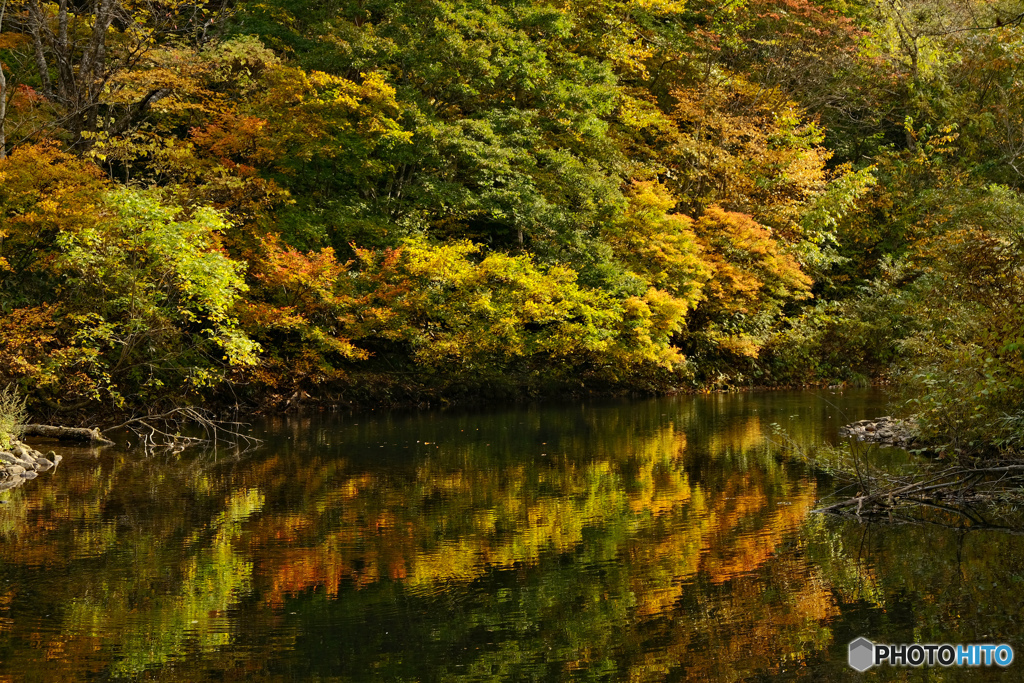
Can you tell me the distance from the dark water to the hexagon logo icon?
0.23ft

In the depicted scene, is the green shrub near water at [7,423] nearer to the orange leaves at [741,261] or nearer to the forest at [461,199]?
the forest at [461,199]

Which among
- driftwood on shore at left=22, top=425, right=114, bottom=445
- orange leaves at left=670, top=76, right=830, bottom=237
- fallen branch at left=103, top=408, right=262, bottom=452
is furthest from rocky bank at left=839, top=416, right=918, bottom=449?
orange leaves at left=670, top=76, right=830, bottom=237

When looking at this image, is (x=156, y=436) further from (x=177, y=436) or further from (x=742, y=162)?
(x=742, y=162)

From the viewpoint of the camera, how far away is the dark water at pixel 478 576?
521 cm

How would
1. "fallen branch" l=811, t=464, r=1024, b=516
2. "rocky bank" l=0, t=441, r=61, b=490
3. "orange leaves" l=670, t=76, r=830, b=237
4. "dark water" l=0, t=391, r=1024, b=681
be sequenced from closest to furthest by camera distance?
"dark water" l=0, t=391, r=1024, b=681 < "fallen branch" l=811, t=464, r=1024, b=516 < "rocky bank" l=0, t=441, r=61, b=490 < "orange leaves" l=670, t=76, r=830, b=237

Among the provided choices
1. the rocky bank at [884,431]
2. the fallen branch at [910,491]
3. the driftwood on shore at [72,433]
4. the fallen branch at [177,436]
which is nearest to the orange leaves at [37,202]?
the driftwood on shore at [72,433]

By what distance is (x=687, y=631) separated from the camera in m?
5.51

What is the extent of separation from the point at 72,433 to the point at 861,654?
13.3 m

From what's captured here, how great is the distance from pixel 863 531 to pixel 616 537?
1.86 m

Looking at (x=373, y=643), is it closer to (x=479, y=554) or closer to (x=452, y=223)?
(x=479, y=554)

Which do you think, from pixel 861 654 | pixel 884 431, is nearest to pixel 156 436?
pixel 884 431

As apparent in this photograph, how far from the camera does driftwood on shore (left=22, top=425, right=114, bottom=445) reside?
1530 cm

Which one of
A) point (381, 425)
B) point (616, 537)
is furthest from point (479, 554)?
point (381, 425)

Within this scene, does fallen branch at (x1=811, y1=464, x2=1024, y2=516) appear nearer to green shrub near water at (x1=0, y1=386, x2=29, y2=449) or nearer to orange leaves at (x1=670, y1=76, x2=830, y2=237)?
green shrub near water at (x1=0, y1=386, x2=29, y2=449)
